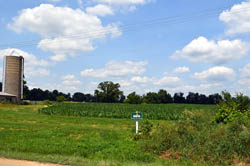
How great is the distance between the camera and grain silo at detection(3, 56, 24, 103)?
7262 cm

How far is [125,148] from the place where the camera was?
11328 mm

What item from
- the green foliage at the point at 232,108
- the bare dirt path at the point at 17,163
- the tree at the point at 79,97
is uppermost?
the tree at the point at 79,97

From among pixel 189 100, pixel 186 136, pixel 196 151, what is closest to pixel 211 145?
pixel 196 151

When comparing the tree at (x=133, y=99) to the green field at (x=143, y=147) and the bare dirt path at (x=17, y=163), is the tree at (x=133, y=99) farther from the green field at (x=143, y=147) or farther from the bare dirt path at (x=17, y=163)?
the bare dirt path at (x=17, y=163)

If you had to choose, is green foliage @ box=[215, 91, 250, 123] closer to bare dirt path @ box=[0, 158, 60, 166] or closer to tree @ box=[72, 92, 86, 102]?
bare dirt path @ box=[0, 158, 60, 166]

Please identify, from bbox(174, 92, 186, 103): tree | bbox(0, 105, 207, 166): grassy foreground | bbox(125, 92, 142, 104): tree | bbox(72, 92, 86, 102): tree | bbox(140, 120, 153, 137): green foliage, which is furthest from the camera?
bbox(72, 92, 86, 102): tree

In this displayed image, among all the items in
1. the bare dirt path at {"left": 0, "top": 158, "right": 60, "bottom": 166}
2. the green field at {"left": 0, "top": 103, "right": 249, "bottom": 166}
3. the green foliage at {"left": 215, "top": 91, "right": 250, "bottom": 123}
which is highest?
the green foliage at {"left": 215, "top": 91, "right": 250, "bottom": 123}

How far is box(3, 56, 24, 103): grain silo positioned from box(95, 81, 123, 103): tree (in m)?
55.1

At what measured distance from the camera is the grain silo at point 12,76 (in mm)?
72625

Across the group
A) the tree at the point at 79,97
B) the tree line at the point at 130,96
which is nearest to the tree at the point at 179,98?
the tree line at the point at 130,96

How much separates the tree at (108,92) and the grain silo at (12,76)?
5505 centimetres

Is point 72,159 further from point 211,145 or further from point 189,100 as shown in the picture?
point 189,100

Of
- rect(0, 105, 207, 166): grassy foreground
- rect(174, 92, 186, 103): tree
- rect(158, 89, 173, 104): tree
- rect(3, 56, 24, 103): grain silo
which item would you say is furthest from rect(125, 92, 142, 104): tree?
rect(0, 105, 207, 166): grassy foreground

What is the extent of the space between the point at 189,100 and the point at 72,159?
14370cm
